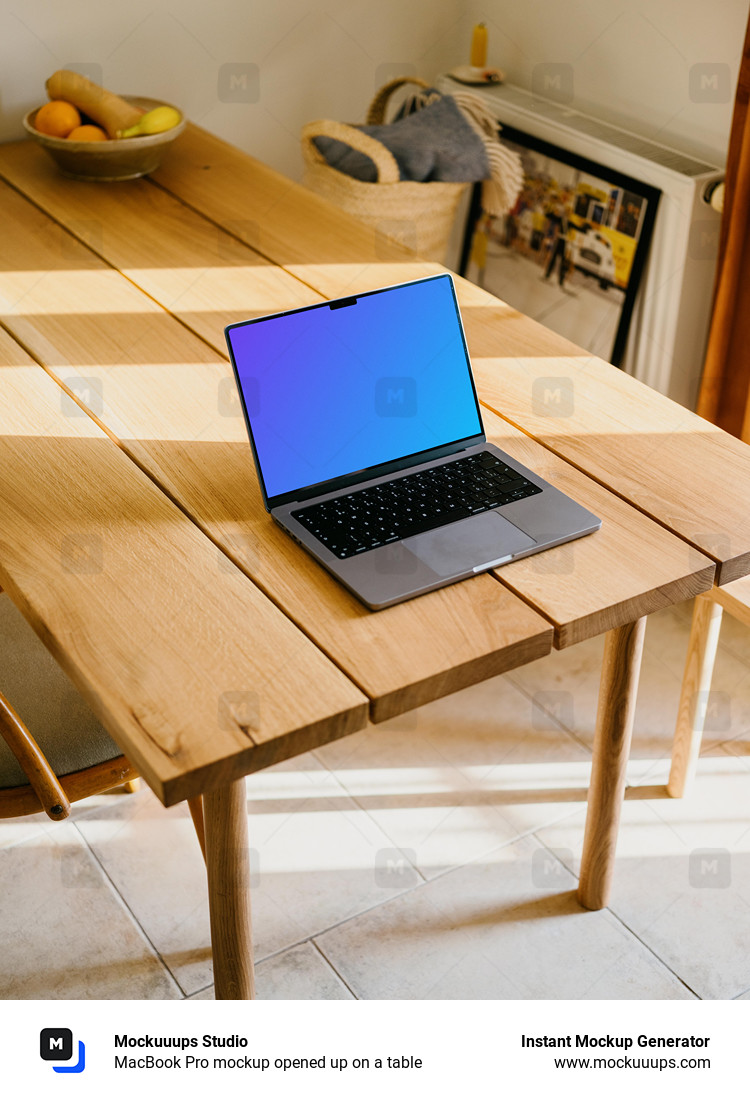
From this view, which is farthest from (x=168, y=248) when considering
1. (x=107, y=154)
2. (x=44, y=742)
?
(x=44, y=742)

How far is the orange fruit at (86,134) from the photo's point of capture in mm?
2211

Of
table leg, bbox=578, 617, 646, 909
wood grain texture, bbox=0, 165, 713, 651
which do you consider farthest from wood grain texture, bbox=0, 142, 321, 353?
table leg, bbox=578, 617, 646, 909

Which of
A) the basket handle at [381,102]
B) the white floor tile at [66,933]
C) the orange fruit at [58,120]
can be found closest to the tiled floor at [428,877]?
the white floor tile at [66,933]

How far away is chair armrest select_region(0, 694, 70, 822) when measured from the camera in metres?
1.32

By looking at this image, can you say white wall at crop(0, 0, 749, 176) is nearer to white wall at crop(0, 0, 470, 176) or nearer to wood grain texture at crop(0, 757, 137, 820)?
white wall at crop(0, 0, 470, 176)

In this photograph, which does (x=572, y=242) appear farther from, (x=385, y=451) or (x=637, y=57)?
(x=385, y=451)

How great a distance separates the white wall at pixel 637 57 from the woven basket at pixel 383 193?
0.36 metres

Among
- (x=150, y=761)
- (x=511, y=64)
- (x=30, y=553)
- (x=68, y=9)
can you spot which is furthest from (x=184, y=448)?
(x=511, y=64)

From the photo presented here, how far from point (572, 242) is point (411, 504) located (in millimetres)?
1595

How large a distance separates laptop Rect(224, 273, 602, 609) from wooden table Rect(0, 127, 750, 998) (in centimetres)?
4

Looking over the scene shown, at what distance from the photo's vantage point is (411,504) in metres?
1.38

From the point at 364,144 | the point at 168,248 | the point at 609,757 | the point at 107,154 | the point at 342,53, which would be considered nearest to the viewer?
the point at 609,757

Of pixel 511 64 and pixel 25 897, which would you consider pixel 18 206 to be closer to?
pixel 25 897
